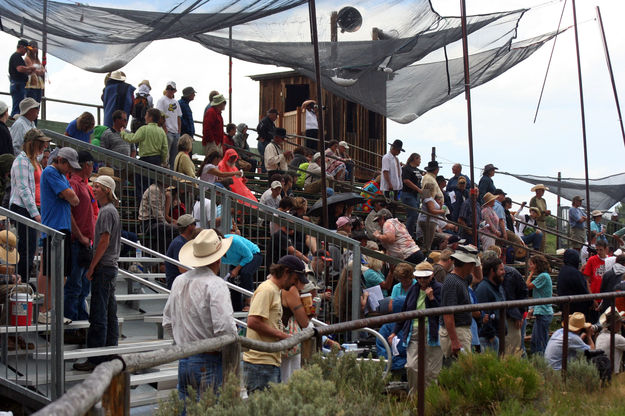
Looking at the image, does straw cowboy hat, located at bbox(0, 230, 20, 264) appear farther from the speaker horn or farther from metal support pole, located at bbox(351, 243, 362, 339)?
the speaker horn

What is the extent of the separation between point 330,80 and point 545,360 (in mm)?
6805

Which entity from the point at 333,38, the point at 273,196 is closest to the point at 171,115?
the point at 273,196

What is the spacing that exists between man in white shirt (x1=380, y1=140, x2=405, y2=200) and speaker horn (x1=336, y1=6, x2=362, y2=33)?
315cm

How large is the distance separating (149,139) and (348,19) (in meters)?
3.57

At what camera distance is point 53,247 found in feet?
22.2

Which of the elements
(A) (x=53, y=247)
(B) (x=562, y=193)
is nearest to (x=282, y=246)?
(A) (x=53, y=247)

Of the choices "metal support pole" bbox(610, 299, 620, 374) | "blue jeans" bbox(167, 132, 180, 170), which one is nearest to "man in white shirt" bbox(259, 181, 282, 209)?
"blue jeans" bbox(167, 132, 180, 170)

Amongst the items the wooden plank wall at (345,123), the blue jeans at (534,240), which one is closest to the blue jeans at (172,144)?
the blue jeans at (534,240)

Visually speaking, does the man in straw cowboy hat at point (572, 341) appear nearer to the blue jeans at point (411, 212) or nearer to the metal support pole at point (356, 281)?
the metal support pole at point (356, 281)

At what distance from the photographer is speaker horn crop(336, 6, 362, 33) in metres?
12.7

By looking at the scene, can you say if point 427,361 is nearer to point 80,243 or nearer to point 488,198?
point 80,243

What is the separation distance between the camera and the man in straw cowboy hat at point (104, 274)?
7.36 m

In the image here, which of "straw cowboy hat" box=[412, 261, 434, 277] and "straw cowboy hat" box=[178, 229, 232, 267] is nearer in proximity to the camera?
"straw cowboy hat" box=[178, 229, 232, 267]

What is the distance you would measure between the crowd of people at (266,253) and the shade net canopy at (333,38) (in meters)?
1.08
